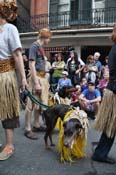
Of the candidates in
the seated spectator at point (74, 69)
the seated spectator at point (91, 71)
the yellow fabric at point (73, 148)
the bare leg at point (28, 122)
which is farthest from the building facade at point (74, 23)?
the yellow fabric at point (73, 148)

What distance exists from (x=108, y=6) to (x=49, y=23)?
283 cm

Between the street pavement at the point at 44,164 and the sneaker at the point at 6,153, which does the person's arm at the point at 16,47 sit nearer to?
the sneaker at the point at 6,153

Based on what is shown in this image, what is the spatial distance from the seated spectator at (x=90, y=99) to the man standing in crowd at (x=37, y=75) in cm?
286

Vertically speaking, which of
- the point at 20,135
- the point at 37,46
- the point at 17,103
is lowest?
the point at 20,135

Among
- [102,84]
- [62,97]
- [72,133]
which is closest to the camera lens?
[72,133]

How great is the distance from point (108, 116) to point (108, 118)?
3 cm

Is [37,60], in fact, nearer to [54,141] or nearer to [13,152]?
[54,141]

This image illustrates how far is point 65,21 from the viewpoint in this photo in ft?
61.3

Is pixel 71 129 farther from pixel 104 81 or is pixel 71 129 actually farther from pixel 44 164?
pixel 104 81

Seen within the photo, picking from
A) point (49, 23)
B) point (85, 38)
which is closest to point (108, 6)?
point (85, 38)

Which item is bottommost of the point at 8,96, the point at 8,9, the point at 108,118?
the point at 108,118

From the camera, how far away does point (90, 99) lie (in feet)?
36.0

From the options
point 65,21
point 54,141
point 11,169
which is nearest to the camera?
point 11,169

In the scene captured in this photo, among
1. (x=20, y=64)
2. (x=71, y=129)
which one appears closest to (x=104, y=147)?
(x=71, y=129)
